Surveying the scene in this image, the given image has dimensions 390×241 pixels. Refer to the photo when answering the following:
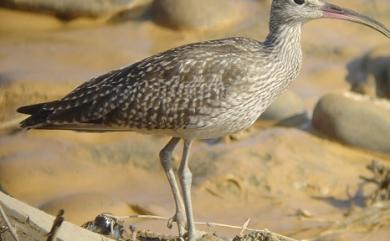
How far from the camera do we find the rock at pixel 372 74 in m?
15.0

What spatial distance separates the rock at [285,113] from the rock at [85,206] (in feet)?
9.31

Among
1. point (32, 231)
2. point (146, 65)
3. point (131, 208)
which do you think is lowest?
point (131, 208)

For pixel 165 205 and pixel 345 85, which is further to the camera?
pixel 345 85

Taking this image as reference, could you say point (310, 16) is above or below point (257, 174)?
above

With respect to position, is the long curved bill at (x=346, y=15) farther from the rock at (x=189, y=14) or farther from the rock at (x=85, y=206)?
the rock at (x=189, y=14)

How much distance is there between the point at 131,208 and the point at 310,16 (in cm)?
343

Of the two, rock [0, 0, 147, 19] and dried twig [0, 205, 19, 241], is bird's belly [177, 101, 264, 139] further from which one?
rock [0, 0, 147, 19]

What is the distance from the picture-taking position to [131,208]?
11883 mm

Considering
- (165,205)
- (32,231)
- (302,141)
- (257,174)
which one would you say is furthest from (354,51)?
(32,231)

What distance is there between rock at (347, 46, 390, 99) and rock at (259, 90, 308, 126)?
118 centimetres

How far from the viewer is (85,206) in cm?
1166

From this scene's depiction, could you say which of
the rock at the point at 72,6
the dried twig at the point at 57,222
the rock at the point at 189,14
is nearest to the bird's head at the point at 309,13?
the dried twig at the point at 57,222

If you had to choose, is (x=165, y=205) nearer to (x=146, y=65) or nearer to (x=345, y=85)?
(x=146, y=65)

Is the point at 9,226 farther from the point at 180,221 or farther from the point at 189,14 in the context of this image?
the point at 189,14
